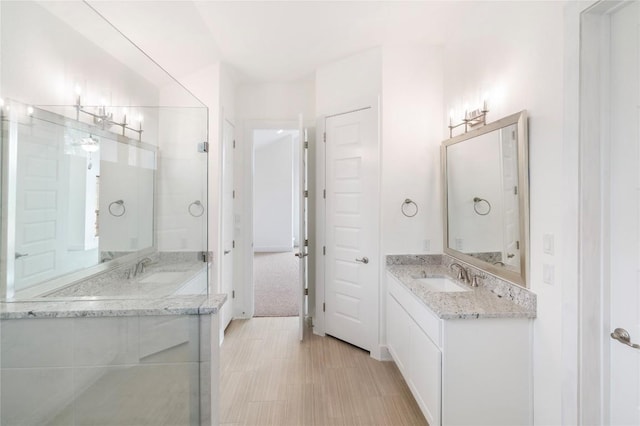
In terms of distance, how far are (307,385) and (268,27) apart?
291cm

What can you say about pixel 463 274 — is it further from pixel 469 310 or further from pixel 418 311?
pixel 469 310

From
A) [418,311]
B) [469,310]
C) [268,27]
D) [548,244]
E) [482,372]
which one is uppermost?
[268,27]

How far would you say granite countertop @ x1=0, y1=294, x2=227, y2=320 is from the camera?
1146 millimetres

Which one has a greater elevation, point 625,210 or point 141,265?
point 625,210

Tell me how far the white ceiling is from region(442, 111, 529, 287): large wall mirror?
1.00 meters

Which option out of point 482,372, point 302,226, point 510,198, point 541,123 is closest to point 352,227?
point 302,226

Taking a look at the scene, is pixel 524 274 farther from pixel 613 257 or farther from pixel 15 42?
pixel 15 42

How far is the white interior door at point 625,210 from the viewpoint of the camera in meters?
1.24

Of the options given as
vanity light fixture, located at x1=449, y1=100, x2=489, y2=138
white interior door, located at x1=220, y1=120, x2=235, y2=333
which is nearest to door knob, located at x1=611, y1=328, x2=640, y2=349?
vanity light fixture, located at x1=449, y1=100, x2=489, y2=138

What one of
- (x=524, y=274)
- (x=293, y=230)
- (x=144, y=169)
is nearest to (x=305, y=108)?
(x=144, y=169)

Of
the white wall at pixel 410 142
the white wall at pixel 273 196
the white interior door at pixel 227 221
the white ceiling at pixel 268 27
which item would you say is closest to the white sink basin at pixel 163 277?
the white interior door at pixel 227 221

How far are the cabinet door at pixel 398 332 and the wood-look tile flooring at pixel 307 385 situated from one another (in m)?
0.21

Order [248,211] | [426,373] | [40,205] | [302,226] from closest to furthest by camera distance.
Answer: [40,205] → [426,373] → [302,226] → [248,211]

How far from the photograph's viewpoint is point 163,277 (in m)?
1.72
